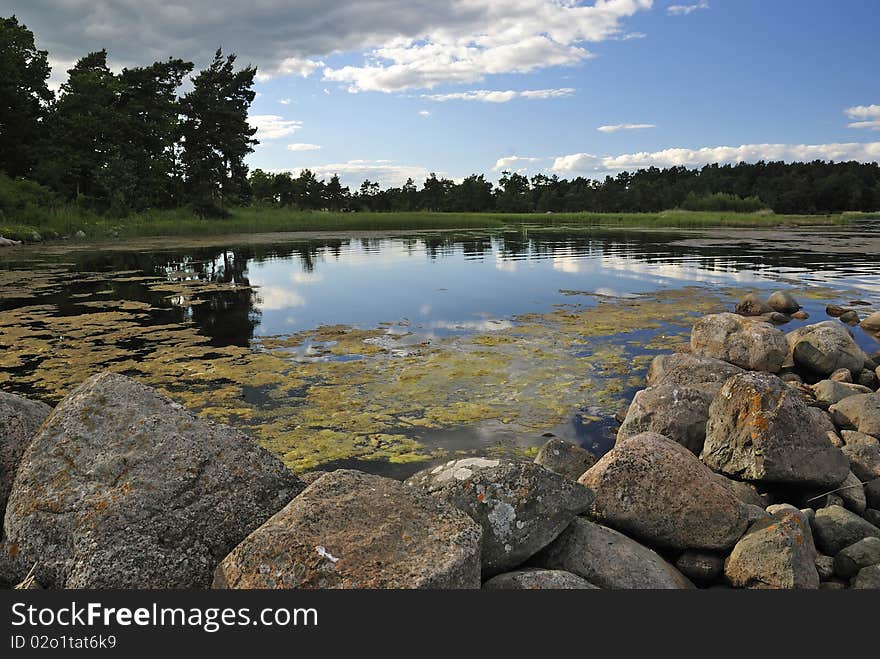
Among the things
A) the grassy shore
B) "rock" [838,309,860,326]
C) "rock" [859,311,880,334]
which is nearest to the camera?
"rock" [859,311,880,334]

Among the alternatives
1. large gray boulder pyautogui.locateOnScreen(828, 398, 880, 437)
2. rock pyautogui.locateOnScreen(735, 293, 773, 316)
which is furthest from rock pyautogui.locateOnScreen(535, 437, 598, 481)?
rock pyautogui.locateOnScreen(735, 293, 773, 316)

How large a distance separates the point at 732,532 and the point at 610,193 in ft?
472

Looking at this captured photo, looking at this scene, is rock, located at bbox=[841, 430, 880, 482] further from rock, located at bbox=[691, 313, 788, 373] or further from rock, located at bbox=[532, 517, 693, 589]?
rock, located at bbox=[691, 313, 788, 373]

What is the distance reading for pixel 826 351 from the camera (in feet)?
32.4

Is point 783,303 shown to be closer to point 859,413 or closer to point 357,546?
point 859,413

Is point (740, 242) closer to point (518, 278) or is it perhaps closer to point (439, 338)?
point (518, 278)

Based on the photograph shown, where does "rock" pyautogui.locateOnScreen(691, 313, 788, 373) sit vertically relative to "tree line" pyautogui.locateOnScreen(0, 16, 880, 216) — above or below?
below

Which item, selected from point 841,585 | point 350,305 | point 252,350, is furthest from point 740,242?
point 841,585

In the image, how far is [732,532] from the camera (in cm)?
459

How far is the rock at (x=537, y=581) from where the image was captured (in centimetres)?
373

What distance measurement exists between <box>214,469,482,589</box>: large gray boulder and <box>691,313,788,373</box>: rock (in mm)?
8048

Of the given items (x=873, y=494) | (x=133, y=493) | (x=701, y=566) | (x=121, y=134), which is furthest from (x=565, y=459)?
(x=121, y=134)

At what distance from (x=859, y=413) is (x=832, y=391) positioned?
42.7 inches

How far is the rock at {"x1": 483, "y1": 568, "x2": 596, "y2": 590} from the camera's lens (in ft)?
12.2
